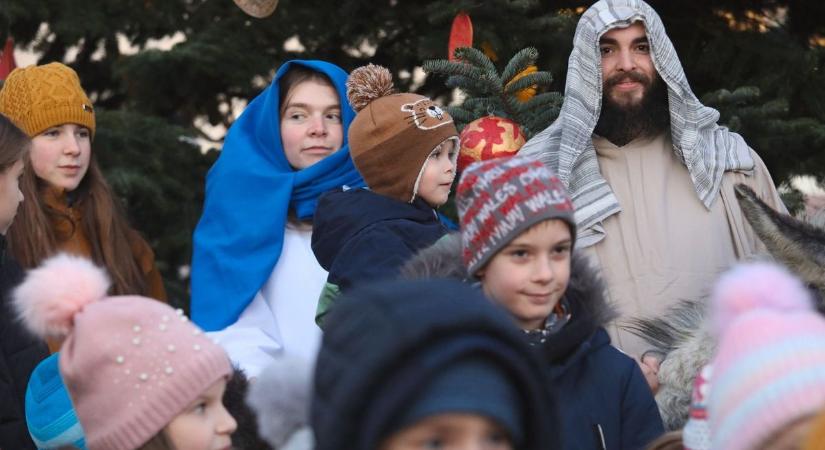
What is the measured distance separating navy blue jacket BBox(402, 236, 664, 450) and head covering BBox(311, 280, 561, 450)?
101 cm

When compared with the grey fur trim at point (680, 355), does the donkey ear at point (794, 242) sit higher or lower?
higher

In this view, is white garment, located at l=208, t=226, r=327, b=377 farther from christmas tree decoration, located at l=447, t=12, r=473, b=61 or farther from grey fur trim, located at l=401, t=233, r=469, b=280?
grey fur trim, located at l=401, t=233, r=469, b=280

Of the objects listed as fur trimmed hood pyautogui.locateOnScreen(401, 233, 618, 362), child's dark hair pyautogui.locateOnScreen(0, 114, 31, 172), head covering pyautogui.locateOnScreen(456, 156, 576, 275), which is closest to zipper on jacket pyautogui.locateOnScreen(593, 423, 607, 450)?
fur trimmed hood pyautogui.locateOnScreen(401, 233, 618, 362)

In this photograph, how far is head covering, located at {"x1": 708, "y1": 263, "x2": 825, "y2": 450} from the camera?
2111 mm

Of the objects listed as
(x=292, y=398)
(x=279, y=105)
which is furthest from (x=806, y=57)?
(x=292, y=398)

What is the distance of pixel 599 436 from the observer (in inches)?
127

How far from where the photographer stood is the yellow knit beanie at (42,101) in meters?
5.24

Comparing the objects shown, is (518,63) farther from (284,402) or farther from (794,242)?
(284,402)

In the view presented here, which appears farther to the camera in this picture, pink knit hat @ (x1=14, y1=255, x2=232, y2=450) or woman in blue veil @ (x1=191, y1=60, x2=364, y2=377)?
woman in blue veil @ (x1=191, y1=60, x2=364, y2=377)

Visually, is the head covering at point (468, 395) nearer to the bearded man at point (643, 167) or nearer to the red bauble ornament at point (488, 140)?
the bearded man at point (643, 167)

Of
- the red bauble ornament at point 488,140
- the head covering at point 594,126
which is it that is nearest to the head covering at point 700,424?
the head covering at point 594,126

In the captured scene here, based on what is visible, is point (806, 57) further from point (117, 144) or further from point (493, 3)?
point (117, 144)

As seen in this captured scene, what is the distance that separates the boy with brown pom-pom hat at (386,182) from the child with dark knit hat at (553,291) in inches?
27.1

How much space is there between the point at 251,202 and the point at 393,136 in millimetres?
958
